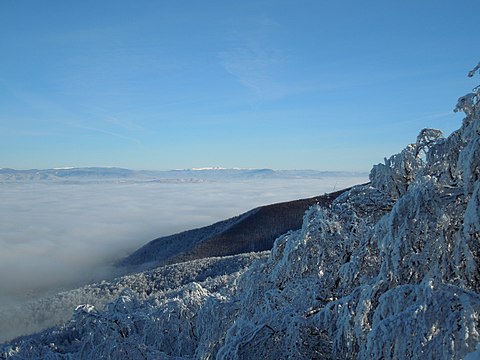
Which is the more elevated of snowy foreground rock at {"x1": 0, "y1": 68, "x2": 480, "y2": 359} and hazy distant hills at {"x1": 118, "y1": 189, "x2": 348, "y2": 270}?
snowy foreground rock at {"x1": 0, "y1": 68, "x2": 480, "y2": 359}

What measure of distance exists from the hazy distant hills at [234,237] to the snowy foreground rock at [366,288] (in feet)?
140

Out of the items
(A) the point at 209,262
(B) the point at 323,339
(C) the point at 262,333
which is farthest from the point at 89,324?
(A) the point at 209,262

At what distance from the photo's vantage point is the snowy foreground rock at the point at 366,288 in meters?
3.41

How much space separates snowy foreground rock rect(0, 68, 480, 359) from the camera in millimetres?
3406

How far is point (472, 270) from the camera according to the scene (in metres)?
4.23

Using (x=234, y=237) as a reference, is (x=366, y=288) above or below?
above

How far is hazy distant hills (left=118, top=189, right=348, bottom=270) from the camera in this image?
52.2 metres

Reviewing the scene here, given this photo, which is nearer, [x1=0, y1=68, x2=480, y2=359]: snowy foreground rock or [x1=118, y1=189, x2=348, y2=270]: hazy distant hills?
[x1=0, y1=68, x2=480, y2=359]: snowy foreground rock

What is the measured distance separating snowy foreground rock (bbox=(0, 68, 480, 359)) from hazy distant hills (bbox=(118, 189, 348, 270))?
4258 cm

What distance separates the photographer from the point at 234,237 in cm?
5584

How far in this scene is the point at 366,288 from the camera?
438 centimetres

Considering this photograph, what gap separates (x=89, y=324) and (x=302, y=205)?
5406 cm

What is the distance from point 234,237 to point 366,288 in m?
51.9

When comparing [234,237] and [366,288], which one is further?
[234,237]
